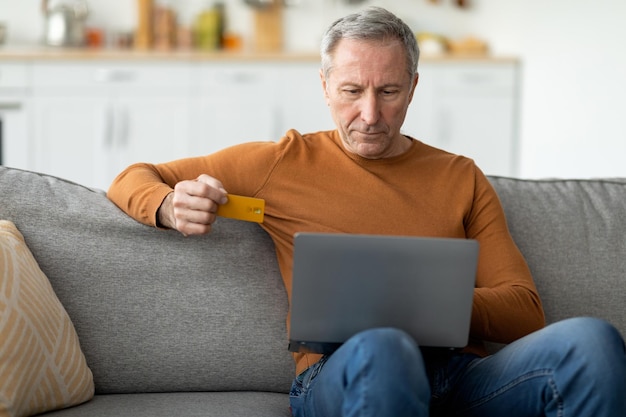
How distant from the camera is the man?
67.0 inches

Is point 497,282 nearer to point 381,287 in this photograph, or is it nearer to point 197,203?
point 381,287

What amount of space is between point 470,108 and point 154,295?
11.8ft

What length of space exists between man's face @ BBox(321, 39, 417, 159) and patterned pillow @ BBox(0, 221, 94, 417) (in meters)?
0.68

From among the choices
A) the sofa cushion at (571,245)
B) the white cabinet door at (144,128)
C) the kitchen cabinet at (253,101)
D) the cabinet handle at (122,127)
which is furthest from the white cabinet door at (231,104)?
the sofa cushion at (571,245)

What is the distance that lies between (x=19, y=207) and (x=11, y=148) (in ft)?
11.1

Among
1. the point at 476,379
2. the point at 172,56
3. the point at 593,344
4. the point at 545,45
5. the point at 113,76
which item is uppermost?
the point at 545,45

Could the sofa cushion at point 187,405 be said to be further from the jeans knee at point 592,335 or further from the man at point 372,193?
the jeans knee at point 592,335

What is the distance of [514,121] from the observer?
5246 mm

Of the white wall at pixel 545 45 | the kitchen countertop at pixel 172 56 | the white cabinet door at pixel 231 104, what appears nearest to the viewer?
the white wall at pixel 545 45

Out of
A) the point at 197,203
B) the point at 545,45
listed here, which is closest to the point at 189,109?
the point at 545,45

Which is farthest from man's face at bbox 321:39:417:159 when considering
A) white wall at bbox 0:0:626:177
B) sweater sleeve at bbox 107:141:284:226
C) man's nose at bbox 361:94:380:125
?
white wall at bbox 0:0:626:177

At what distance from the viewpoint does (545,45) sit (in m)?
4.79

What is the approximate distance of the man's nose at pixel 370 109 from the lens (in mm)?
1854

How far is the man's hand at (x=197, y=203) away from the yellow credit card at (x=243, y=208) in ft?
0.04
